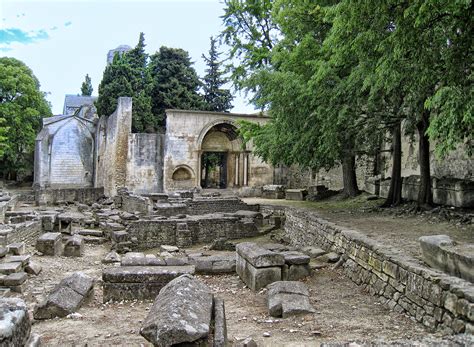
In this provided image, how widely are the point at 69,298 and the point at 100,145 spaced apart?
24683 millimetres

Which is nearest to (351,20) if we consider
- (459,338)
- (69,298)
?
(459,338)

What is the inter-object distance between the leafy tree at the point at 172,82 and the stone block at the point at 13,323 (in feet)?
94.8

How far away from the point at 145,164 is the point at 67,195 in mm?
4757

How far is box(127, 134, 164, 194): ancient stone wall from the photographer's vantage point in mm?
23641

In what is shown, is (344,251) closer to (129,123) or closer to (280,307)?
(280,307)

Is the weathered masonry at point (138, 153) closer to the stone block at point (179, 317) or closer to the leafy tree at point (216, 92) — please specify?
the leafy tree at point (216, 92)

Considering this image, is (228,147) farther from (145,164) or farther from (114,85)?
(114,85)

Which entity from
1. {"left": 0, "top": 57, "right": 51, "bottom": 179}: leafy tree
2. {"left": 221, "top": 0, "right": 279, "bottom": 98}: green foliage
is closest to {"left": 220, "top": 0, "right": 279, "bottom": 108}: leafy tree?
{"left": 221, "top": 0, "right": 279, "bottom": 98}: green foliage

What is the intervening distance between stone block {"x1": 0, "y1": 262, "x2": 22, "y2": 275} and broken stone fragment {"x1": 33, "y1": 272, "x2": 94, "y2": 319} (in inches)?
64.0

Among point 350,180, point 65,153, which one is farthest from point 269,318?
point 65,153

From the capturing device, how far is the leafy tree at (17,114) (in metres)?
31.0

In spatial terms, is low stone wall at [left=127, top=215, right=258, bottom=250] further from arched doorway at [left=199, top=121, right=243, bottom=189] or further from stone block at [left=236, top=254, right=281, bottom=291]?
arched doorway at [left=199, top=121, right=243, bottom=189]

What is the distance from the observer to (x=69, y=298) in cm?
523

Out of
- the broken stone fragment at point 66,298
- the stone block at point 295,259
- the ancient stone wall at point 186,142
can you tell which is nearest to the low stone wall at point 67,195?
the ancient stone wall at point 186,142
